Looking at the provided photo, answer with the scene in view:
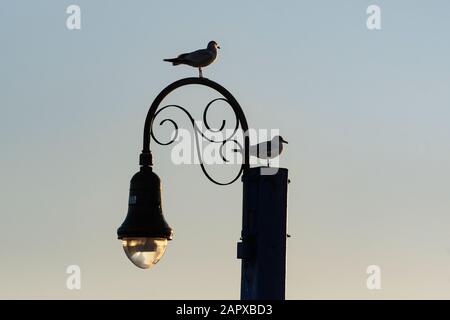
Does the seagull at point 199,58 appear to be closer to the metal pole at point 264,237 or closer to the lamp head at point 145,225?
the lamp head at point 145,225

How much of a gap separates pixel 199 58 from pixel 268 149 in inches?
67.2

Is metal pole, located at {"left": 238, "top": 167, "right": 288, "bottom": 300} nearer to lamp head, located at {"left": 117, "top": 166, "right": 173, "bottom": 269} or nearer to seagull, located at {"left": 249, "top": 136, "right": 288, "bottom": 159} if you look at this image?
lamp head, located at {"left": 117, "top": 166, "right": 173, "bottom": 269}

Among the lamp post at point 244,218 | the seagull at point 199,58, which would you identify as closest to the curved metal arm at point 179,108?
the lamp post at point 244,218

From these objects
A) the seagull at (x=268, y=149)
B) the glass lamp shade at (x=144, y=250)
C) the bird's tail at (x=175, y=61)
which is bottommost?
the glass lamp shade at (x=144, y=250)

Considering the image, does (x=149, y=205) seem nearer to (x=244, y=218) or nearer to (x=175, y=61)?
(x=244, y=218)

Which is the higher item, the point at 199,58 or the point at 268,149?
the point at 199,58

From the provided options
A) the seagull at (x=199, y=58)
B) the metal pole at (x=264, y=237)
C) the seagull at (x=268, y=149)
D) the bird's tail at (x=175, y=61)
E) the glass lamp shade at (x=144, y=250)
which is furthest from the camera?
the bird's tail at (x=175, y=61)

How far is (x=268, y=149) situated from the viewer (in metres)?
14.5

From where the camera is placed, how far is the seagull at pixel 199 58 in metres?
15.6

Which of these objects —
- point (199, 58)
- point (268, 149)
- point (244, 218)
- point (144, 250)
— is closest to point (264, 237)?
point (244, 218)
